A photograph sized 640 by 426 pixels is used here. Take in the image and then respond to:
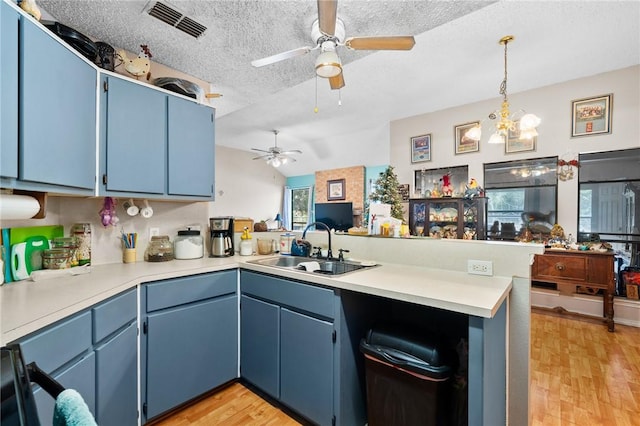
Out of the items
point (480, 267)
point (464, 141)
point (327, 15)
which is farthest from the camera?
point (464, 141)

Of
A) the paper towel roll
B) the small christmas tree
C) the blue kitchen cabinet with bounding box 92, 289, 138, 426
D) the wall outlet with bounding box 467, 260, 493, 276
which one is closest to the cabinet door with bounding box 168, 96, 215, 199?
the paper towel roll

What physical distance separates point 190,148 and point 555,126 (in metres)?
4.54

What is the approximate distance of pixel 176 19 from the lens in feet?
5.45

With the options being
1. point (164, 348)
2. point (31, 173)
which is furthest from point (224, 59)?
point (164, 348)

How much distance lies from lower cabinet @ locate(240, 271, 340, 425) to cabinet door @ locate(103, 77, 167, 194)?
3.16 feet

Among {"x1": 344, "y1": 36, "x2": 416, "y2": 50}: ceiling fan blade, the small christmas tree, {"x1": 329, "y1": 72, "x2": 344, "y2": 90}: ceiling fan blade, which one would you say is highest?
{"x1": 329, "y1": 72, "x2": 344, "y2": 90}: ceiling fan blade

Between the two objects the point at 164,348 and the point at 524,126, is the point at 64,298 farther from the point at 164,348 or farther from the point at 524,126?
the point at 524,126

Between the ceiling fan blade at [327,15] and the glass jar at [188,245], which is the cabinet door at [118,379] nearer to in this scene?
the glass jar at [188,245]

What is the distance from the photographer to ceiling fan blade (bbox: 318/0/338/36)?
1.32 metres

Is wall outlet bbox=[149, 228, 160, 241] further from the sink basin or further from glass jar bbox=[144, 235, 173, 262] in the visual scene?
the sink basin

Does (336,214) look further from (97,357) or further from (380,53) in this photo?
(97,357)

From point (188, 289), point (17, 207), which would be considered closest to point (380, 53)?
point (188, 289)

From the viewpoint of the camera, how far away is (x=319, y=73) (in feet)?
6.07

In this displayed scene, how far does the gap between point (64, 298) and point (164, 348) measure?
708 millimetres
